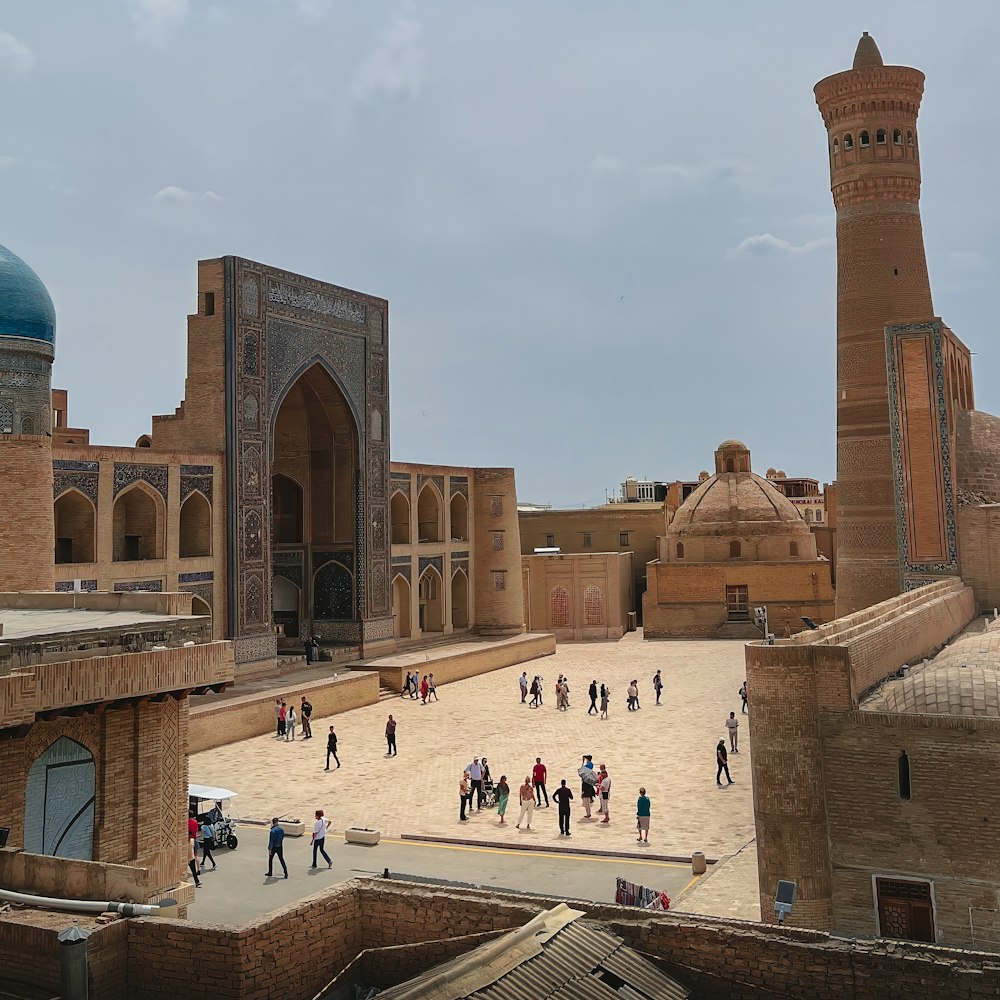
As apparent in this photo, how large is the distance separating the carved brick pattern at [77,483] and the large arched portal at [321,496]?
806 centimetres

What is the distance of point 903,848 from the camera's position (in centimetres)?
908

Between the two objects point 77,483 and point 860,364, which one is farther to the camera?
point 860,364

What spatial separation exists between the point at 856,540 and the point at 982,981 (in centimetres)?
1949

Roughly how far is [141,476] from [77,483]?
1.56 metres

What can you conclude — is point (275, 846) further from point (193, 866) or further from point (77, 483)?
point (77, 483)

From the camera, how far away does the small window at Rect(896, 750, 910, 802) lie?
9.16 metres

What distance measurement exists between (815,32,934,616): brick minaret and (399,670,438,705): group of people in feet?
32.5

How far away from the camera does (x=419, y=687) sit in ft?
80.0

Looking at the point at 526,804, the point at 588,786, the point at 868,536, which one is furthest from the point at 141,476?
the point at 868,536

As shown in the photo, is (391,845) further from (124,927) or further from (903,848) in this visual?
(124,927)

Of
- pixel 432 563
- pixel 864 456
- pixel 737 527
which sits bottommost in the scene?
pixel 432 563

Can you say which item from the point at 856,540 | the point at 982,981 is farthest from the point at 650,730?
the point at 982,981

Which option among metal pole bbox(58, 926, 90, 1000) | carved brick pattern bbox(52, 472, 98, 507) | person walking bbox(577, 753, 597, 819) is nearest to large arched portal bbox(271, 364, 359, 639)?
carved brick pattern bbox(52, 472, 98, 507)

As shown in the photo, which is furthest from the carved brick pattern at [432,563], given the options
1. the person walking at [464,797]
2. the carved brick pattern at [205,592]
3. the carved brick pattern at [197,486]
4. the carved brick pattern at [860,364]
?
the person walking at [464,797]
